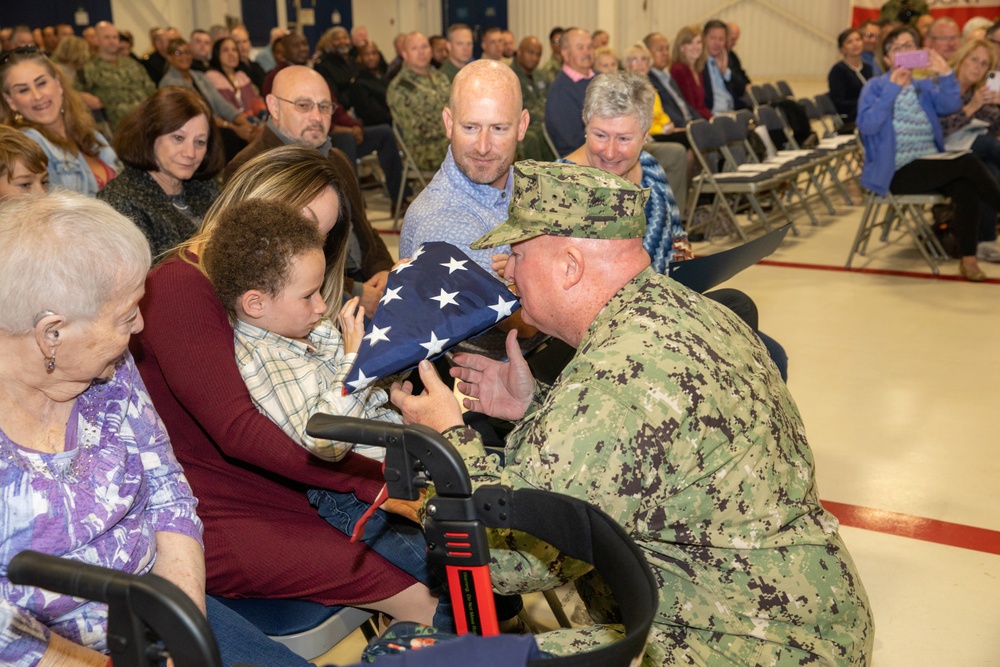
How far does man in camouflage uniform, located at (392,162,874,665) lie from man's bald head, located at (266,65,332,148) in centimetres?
258

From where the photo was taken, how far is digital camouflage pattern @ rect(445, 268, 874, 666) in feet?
4.70

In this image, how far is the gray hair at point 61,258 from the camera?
1.42 meters

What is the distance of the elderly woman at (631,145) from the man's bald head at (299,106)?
3.81 ft

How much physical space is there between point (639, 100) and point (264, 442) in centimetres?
235

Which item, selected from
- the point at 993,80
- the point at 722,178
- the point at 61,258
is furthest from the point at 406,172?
the point at 61,258

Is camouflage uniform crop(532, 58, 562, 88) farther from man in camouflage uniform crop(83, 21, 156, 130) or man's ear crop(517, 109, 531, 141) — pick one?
man's ear crop(517, 109, 531, 141)

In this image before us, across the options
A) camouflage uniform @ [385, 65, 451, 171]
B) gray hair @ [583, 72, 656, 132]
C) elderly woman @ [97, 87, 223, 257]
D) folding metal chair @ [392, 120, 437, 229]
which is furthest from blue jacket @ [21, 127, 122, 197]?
camouflage uniform @ [385, 65, 451, 171]

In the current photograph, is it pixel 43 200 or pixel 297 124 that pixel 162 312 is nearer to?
pixel 43 200

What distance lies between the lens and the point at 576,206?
163 centimetres

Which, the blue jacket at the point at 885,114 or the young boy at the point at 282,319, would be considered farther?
the blue jacket at the point at 885,114

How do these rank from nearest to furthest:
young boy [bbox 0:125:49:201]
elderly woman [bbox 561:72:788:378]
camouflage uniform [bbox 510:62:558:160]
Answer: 1. young boy [bbox 0:125:49:201]
2. elderly woman [bbox 561:72:788:378]
3. camouflage uniform [bbox 510:62:558:160]

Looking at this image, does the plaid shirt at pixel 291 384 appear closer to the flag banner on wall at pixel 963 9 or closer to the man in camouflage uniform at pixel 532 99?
the man in camouflage uniform at pixel 532 99

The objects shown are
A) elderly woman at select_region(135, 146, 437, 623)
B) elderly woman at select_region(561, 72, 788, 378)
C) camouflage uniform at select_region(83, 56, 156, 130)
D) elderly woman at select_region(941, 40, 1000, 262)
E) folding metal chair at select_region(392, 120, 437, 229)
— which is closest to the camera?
elderly woman at select_region(135, 146, 437, 623)

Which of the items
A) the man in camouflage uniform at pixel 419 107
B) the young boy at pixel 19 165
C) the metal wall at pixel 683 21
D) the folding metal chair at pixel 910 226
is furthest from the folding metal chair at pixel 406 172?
the metal wall at pixel 683 21
